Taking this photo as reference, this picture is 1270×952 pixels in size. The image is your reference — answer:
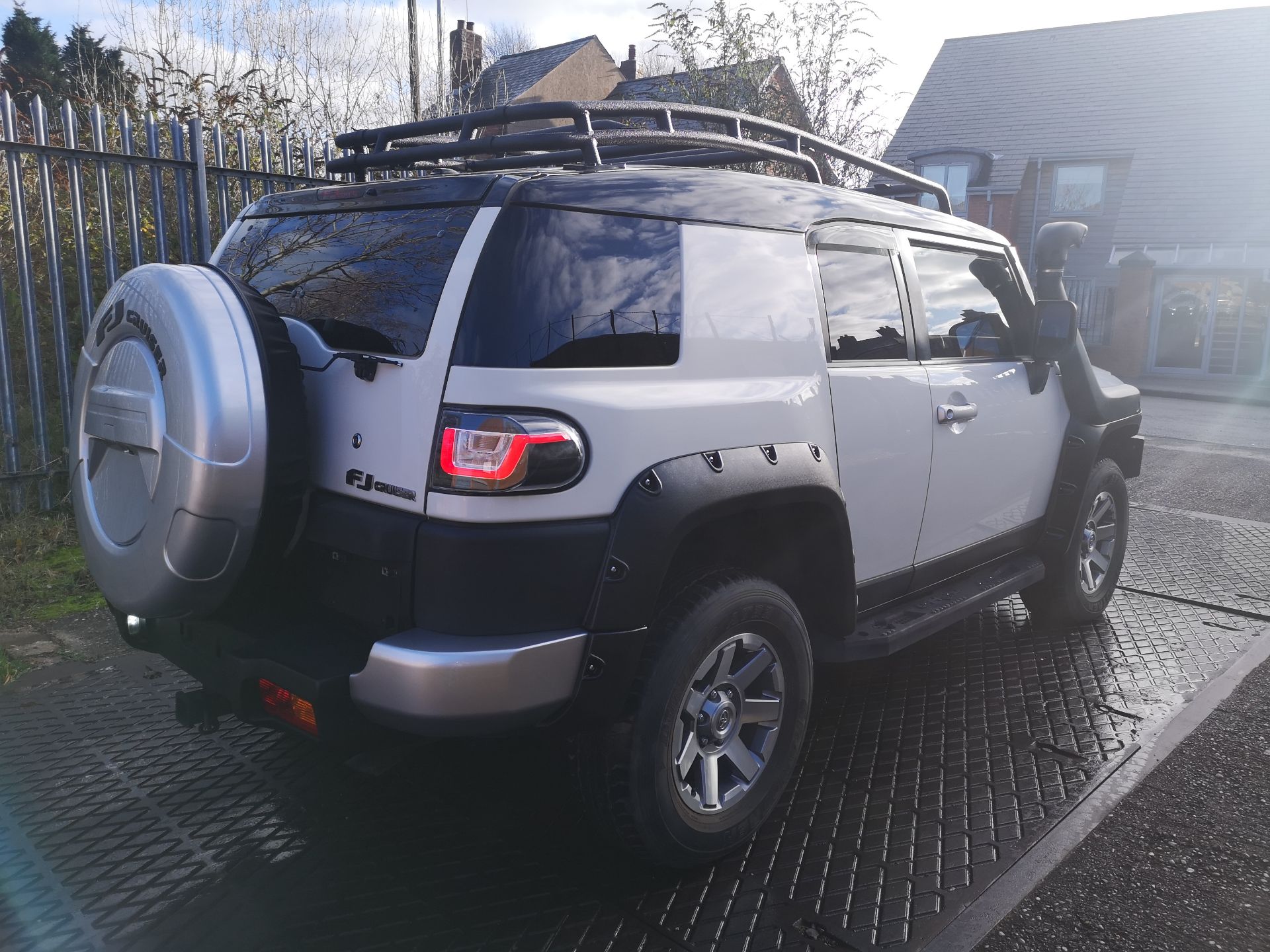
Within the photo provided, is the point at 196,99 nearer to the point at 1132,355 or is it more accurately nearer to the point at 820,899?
the point at 820,899

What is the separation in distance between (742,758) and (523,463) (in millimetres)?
1168

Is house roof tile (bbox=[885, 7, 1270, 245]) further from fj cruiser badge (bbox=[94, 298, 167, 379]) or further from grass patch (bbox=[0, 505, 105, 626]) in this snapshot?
fj cruiser badge (bbox=[94, 298, 167, 379])

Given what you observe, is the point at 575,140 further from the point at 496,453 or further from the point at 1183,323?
the point at 1183,323

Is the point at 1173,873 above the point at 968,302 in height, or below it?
below

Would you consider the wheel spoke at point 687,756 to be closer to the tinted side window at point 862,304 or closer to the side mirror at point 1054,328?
the tinted side window at point 862,304

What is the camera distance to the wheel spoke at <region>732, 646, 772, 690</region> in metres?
2.77

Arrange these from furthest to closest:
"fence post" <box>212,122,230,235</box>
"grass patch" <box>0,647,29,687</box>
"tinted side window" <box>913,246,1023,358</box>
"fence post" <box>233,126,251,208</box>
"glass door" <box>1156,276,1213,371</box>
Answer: "glass door" <box>1156,276,1213,371</box>, "fence post" <box>233,126,251,208</box>, "fence post" <box>212,122,230,235</box>, "grass patch" <box>0,647,29,687</box>, "tinted side window" <box>913,246,1023,358</box>

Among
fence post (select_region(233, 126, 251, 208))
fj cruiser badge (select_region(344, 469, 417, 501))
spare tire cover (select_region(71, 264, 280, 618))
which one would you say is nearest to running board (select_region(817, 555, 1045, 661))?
fj cruiser badge (select_region(344, 469, 417, 501))

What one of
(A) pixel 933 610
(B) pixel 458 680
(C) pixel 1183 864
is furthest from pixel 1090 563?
(B) pixel 458 680

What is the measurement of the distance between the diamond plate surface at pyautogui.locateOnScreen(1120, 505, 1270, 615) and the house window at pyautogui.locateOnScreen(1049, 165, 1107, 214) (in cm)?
2527

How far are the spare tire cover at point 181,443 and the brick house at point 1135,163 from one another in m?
25.4

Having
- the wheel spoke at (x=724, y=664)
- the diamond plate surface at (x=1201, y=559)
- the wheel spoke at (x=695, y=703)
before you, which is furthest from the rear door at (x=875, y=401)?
the diamond plate surface at (x=1201, y=559)

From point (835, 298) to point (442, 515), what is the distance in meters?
1.55

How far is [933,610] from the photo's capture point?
3576mm
